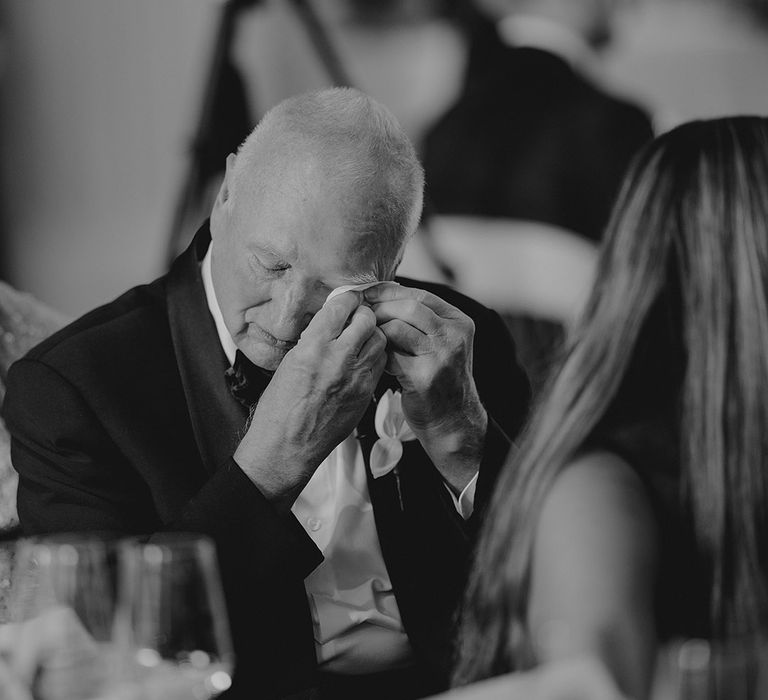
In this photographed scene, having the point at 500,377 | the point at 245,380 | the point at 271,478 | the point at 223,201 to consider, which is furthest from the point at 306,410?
the point at 500,377

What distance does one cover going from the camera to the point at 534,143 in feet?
14.0

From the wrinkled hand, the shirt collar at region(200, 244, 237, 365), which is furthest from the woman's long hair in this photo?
the shirt collar at region(200, 244, 237, 365)

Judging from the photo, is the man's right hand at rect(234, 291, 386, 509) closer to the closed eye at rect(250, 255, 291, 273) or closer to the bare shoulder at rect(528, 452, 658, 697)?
the closed eye at rect(250, 255, 291, 273)

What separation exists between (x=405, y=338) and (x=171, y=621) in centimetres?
97

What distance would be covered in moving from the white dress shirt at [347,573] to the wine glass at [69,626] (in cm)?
91

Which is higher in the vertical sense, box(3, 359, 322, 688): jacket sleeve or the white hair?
the white hair

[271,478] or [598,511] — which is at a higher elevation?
[598,511]

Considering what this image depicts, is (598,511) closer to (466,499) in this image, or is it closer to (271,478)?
(271,478)

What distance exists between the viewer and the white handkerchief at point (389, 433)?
90.4 inches

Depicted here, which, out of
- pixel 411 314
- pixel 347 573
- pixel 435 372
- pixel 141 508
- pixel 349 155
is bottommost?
pixel 347 573

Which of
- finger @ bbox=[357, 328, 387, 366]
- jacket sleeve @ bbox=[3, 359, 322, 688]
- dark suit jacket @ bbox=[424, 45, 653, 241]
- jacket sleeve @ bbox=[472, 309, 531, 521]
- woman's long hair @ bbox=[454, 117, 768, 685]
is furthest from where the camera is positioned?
dark suit jacket @ bbox=[424, 45, 653, 241]

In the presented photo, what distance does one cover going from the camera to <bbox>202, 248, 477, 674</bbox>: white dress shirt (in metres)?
2.20

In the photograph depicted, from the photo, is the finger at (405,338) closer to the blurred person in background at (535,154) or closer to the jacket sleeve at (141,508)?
the jacket sleeve at (141,508)

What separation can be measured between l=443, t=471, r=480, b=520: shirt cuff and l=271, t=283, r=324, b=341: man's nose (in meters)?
0.42
